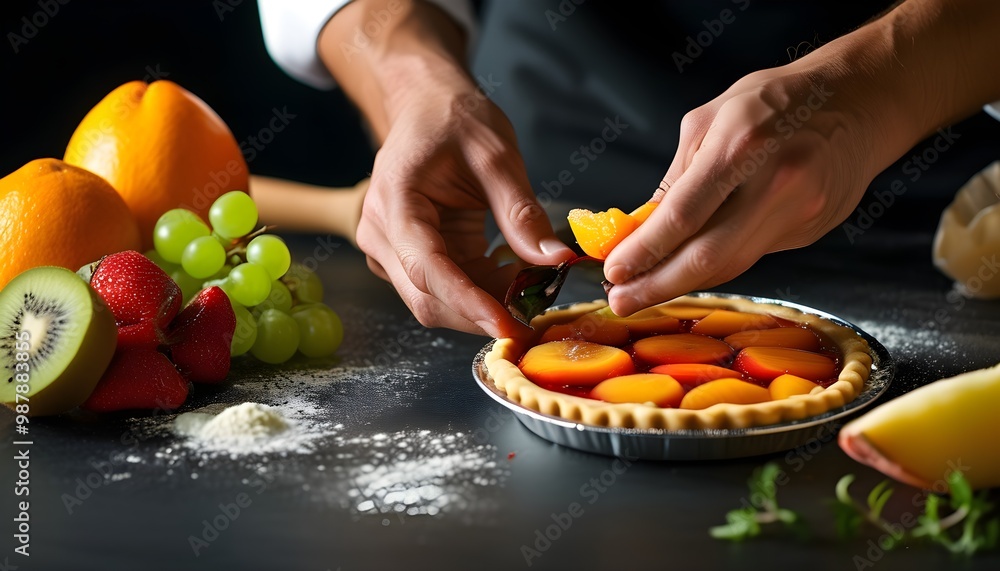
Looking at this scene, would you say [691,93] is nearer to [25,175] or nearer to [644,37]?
[644,37]

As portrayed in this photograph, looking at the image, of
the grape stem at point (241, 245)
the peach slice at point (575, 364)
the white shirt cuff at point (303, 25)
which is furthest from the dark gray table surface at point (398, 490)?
the white shirt cuff at point (303, 25)

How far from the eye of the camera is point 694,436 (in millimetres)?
1360

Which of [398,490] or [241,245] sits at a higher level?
[241,245]

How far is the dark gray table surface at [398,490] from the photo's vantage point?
1.23 m

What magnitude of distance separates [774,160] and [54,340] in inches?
48.7

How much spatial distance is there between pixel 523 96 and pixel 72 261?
1.55 meters

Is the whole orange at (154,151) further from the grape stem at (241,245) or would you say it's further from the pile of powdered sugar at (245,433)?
the pile of powdered sugar at (245,433)

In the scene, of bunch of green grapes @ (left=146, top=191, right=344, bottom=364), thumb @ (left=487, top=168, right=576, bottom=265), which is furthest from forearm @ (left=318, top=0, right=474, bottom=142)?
bunch of green grapes @ (left=146, top=191, right=344, bottom=364)

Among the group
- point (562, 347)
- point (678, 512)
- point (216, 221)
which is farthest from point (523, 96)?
point (678, 512)

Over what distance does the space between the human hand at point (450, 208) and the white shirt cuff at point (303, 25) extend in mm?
644

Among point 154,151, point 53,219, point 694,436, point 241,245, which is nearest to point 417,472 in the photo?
point 694,436

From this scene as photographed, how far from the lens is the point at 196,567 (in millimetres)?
1218

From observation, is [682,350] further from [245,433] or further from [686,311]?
[245,433]

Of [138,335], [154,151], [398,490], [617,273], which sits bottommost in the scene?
[398,490]
